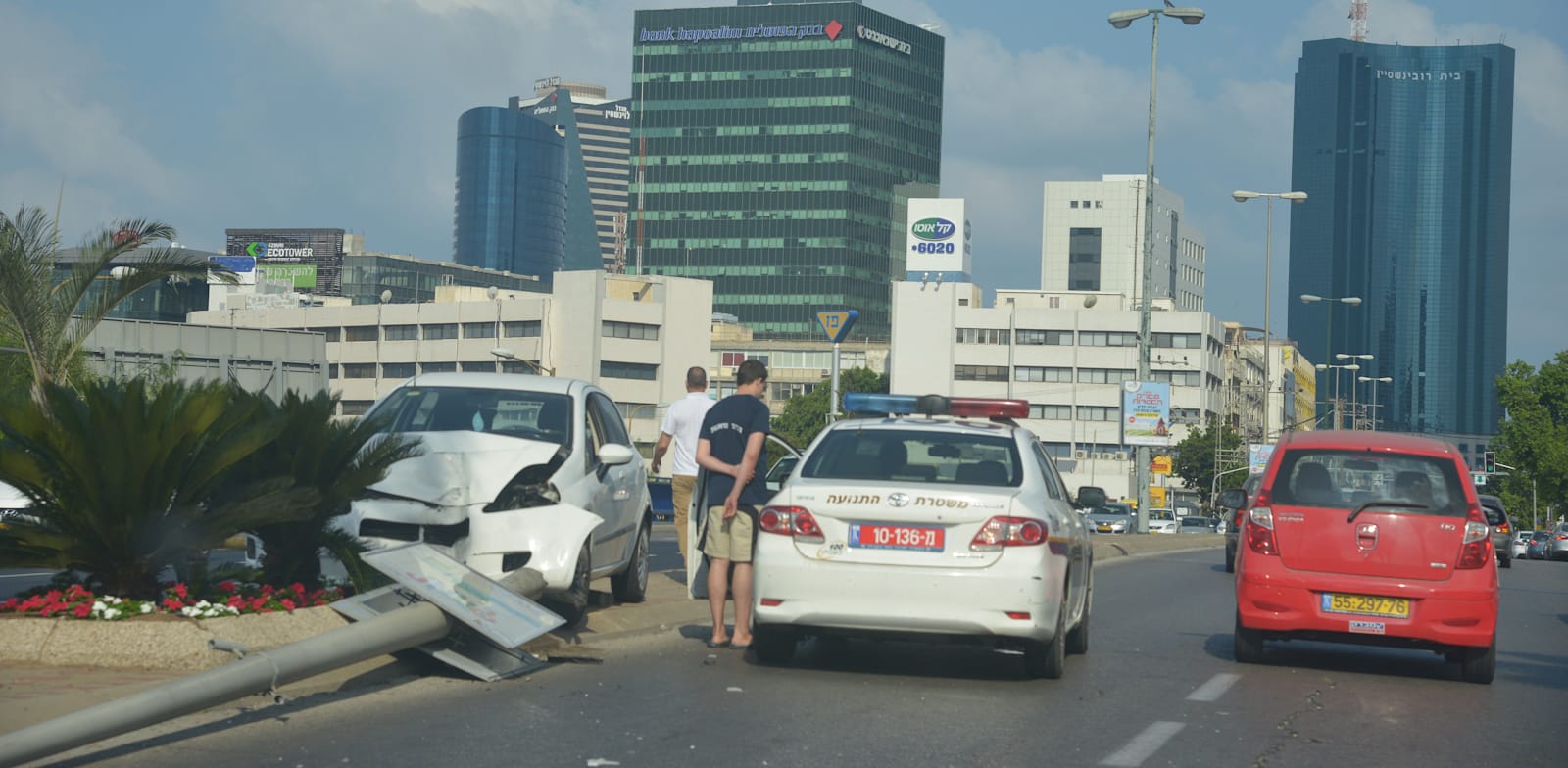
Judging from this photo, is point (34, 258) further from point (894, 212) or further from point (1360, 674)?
point (894, 212)

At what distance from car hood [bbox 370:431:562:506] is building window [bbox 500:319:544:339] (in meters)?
115

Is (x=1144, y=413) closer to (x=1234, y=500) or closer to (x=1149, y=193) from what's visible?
(x=1149, y=193)

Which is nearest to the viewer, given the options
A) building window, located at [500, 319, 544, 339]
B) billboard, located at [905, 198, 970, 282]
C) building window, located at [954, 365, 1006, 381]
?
building window, located at [500, 319, 544, 339]

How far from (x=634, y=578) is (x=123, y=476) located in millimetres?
Result: 5032

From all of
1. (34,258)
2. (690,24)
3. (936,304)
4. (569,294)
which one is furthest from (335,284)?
(34,258)

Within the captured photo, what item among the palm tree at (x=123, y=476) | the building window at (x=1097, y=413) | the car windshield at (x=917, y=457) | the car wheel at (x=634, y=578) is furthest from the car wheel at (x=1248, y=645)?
the building window at (x=1097, y=413)

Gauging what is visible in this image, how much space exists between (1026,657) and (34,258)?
53.0ft

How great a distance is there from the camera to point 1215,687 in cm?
1048

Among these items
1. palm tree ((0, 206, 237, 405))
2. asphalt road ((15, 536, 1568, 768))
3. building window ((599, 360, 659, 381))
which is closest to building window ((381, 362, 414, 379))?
building window ((599, 360, 659, 381))

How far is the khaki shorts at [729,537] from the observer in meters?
11.2

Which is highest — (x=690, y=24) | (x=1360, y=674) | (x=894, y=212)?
(x=690, y=24)

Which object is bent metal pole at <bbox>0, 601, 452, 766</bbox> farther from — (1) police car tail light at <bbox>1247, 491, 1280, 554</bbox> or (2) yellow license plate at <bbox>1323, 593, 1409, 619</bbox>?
(2) yellow license plate at <bbox>1323, 593, 1409, 619</bbox>

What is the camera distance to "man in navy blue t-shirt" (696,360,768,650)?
11.2m

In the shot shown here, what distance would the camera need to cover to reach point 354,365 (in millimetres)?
135750
